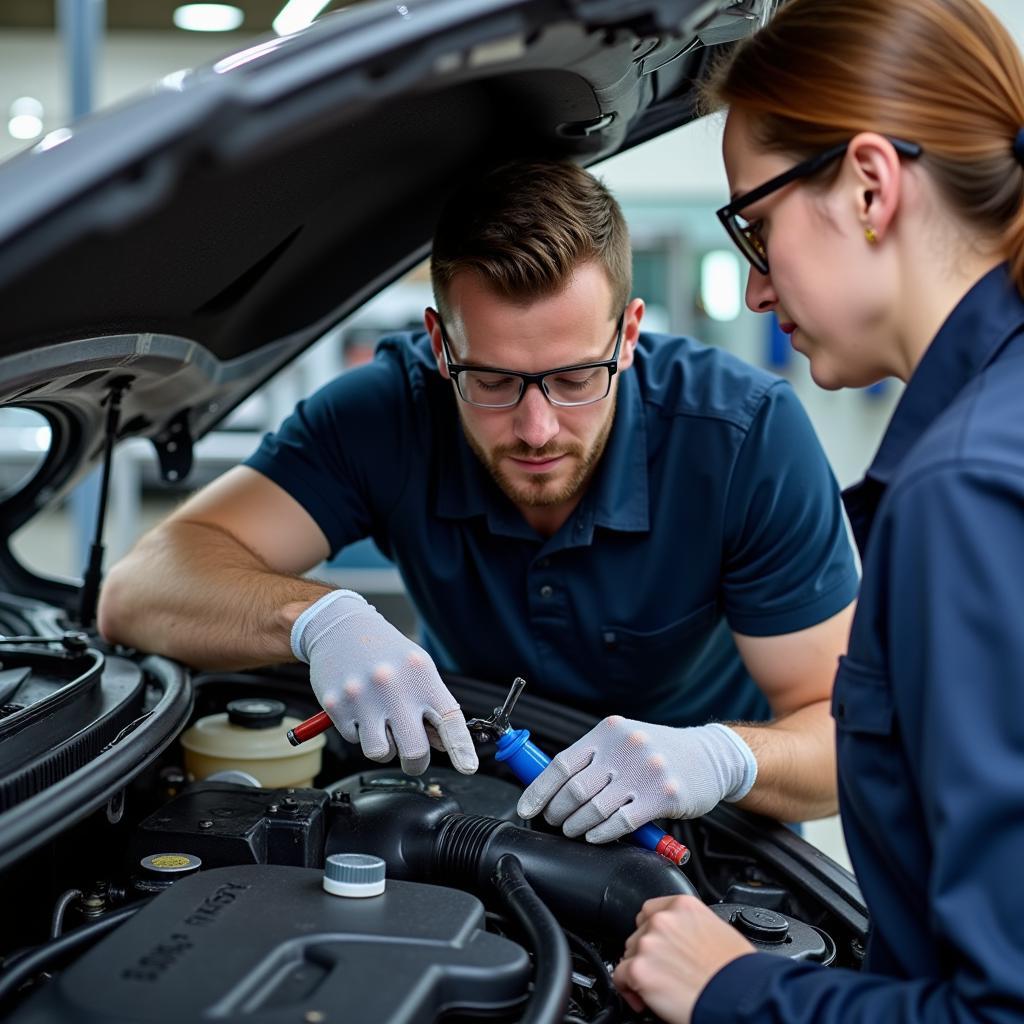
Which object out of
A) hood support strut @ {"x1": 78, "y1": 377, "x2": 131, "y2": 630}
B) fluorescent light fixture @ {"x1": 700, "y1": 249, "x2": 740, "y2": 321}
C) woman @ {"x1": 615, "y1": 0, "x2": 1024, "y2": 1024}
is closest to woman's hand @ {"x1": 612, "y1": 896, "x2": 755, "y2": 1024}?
woman @ {"x1": 615, "y1": 0, "x2": 1024, "y2": 1024}

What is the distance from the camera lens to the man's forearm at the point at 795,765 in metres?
1.29

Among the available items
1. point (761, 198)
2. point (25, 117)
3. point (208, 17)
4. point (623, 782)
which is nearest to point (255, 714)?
point (623, 782)

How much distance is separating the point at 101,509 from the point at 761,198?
94cm

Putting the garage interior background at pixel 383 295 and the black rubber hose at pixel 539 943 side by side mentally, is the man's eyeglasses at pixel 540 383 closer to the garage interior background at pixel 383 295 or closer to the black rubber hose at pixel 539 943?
the black rubber hose at pixel 539 943

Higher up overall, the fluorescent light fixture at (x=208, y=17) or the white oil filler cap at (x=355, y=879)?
the fluorescent light fixture at (x=208, y=17)

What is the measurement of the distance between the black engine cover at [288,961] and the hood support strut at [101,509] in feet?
2.21

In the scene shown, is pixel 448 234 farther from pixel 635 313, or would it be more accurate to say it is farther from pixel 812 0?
pixel 812 0

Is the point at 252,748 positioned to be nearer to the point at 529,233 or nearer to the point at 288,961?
the point at 288,961

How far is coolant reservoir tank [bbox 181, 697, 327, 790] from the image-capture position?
1297mm

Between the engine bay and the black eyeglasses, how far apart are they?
1.69 ft

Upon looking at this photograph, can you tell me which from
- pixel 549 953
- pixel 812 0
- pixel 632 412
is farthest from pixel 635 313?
pixel 549 953

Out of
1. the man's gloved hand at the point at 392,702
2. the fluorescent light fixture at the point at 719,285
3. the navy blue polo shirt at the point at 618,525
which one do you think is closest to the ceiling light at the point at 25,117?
the fluorescent light fixture at the point at 719,285

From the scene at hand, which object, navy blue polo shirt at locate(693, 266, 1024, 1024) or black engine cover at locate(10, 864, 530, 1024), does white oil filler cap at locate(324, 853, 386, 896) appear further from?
navy blue polo shirt at locate(693, 266, 1024, 1024)

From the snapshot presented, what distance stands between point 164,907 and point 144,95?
0.55 m
